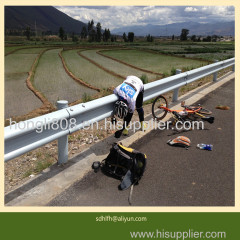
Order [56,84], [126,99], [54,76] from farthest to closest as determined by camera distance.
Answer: [54,76], [56,84], [126,99]

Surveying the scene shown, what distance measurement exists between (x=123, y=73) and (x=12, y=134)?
31.7 feet

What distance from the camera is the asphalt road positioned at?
3.04 m

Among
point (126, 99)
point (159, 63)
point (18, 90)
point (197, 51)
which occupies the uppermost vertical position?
point (197, 51)

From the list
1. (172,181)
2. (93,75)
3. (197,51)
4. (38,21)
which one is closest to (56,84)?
(93,75)

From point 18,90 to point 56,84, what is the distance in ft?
4.95

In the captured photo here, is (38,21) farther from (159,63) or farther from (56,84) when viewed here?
(56,84)

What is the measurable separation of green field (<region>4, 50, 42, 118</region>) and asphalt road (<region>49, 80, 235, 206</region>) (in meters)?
4.80

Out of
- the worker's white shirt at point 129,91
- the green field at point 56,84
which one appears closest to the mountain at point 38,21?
the green field at point 56,84

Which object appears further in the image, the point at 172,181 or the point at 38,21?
the point at 38,21

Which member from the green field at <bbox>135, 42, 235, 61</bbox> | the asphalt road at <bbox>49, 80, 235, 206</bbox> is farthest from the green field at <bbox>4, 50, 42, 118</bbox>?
the green field at <bbox>135, 42, 235, 61</bbox>

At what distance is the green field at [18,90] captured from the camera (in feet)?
26.0

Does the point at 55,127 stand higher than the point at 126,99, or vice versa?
the point at 126,99

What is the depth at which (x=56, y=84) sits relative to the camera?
10453mm

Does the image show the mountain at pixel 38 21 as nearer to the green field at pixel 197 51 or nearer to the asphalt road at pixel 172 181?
the green field at pixel 197 51
